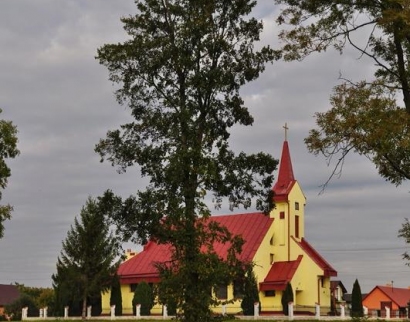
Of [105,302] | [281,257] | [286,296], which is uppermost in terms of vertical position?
[281,257]

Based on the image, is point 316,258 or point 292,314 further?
point 316,258

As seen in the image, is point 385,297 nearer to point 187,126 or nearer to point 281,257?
point 281,257

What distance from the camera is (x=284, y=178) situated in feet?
161

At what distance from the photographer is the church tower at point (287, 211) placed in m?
47.8

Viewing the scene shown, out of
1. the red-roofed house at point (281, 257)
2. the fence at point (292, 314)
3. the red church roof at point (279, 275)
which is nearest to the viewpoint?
the fence at point (292, 314)

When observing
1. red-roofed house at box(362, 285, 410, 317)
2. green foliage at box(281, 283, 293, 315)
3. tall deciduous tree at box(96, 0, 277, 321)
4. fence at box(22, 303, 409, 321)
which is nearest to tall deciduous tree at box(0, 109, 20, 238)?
tall deciduous tree at box(96, 0, 277, 321)

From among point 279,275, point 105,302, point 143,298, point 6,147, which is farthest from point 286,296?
point 6,147

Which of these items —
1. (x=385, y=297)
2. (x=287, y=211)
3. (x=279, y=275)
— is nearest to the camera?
(x=279, y=275)

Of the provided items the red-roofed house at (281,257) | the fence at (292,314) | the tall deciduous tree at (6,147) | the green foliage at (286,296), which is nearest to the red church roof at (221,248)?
the red-roofed house at (281,257)

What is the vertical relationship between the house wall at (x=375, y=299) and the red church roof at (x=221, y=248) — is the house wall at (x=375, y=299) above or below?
below

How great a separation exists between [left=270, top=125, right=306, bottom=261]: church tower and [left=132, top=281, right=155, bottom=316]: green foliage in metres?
9.27

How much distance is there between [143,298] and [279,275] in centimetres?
937

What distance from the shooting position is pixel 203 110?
73.2ft

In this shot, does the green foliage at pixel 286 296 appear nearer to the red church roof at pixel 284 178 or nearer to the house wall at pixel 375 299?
the red church roof at pixel 284 178
